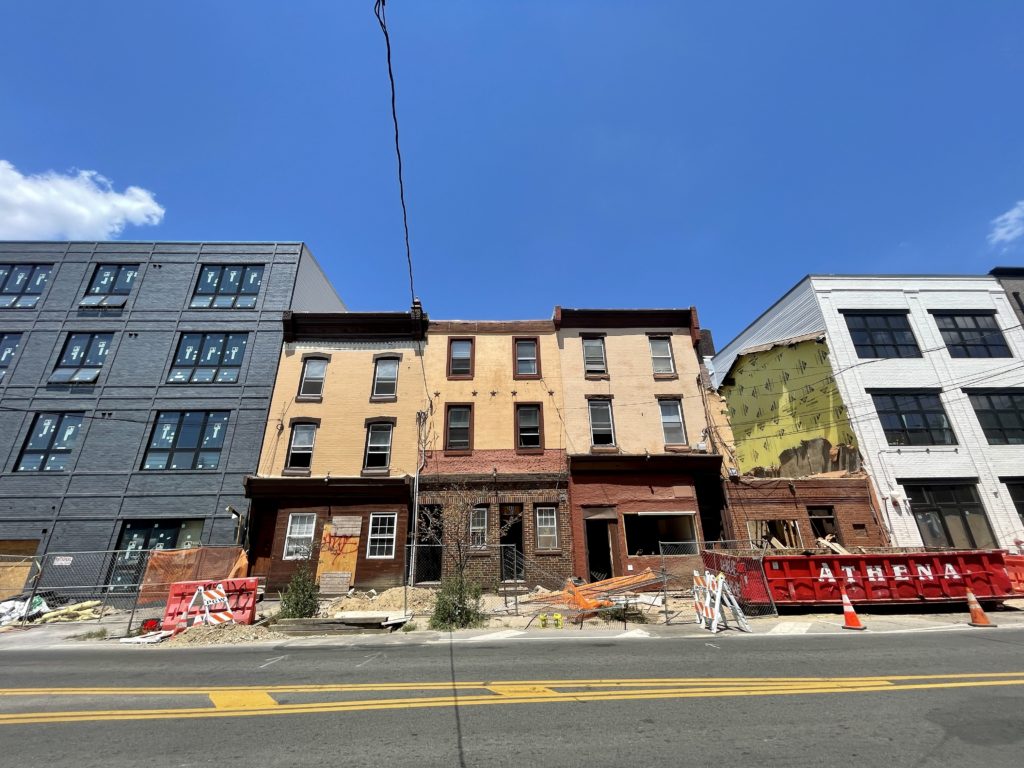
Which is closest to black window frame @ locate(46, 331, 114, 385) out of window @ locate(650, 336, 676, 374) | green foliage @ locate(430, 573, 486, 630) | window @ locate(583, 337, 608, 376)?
green foliage @ locate(430, 573, 486, 630)

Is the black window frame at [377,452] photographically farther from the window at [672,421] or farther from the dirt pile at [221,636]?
the window at [672,421]

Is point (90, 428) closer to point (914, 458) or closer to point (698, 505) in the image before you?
point (698, 505)

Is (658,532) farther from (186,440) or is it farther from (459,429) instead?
(186,440)

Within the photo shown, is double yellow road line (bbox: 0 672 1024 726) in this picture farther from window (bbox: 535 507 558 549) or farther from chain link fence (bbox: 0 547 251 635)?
window (bbox: 535 507 558 549)

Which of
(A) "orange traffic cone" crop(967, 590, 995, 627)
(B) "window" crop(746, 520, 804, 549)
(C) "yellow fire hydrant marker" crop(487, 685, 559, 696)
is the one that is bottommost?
(C) "yellow fire hydrant marker" crop(487, 685, 559, 696)

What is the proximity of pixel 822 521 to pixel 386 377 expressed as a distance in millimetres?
20118

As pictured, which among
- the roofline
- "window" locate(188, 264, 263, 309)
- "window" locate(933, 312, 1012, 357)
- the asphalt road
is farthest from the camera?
"window" locate(188, 264, 263, 309)

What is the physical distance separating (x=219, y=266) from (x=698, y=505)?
26421 mm

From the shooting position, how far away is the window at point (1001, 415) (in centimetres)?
1956

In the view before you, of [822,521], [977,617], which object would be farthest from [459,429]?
[977,617]

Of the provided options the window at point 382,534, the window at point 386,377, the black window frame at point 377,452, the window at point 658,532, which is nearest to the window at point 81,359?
the window at point 386,377

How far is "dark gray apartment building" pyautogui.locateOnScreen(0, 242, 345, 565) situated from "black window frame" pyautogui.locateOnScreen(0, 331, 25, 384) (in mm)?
67

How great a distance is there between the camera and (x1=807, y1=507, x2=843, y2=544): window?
1842 cm

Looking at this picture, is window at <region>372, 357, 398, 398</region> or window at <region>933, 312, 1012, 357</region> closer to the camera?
window at <region>372, 357, 398, 398</region>
